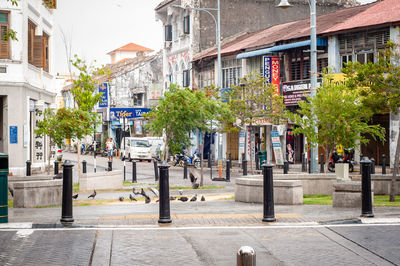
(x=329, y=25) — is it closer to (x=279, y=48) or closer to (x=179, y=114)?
(x=279, y=48)

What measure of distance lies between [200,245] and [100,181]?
1370 centimetres

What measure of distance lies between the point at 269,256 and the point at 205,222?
10.7 feet

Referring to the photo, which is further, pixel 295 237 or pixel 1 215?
pixel 1 215

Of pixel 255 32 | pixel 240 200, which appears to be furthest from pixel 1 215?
pixel 255 32

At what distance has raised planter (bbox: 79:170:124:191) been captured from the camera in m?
22.1

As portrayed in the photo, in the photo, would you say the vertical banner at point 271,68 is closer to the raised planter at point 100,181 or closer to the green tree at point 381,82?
the raised planter at point 100,181

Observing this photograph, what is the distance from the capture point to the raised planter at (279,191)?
1477cm

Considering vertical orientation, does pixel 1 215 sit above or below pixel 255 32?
below

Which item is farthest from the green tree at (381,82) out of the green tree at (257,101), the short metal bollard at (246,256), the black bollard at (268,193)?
the green tree at (257,101)

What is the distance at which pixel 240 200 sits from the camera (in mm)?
16125

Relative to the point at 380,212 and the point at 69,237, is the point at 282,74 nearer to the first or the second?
the point at 380,212

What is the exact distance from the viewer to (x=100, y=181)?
2277cm

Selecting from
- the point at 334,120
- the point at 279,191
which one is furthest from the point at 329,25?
the point at 279,191

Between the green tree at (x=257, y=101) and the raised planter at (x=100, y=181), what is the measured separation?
51.0 ft
